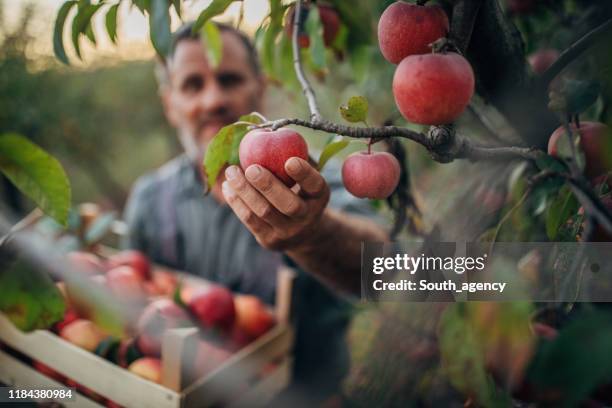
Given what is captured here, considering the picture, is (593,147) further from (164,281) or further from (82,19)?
(164,281)

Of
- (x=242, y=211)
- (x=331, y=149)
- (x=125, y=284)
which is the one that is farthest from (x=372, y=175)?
(x=125, y=284)

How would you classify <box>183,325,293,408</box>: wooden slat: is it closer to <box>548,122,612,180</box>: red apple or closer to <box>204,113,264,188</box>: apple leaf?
<box>204,113,264,188</box>: apple leaf

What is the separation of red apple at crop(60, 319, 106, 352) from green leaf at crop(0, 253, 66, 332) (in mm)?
228

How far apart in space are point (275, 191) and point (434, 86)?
184 mm

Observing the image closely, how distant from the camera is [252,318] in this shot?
94 centimetres

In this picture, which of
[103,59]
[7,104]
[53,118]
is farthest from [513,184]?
[103,59]

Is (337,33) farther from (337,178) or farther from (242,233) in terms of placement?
(242,233)

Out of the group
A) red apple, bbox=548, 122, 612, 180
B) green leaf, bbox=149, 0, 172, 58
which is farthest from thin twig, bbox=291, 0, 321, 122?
red apple, bbox=548, 122, 612, 180

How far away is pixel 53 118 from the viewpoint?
8.79 ft

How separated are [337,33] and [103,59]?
10.4 feet

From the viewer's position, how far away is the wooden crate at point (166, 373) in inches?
26.8

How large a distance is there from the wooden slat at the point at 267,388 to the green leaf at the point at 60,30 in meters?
0.61

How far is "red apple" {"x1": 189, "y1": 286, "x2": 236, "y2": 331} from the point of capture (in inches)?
34.5

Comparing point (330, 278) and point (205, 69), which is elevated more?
point (205, 69)
